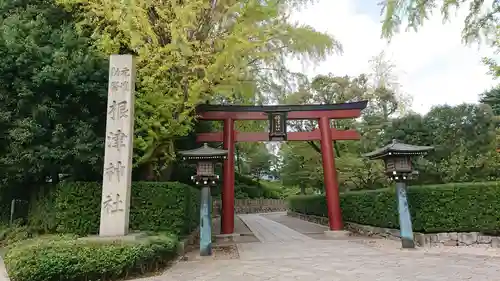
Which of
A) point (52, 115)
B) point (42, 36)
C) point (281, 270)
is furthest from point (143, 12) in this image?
point (281, 270)

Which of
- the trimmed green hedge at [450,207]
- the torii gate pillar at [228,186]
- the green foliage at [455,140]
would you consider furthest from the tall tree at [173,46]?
the green foliage at [455,140]

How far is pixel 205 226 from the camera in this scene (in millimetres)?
9453

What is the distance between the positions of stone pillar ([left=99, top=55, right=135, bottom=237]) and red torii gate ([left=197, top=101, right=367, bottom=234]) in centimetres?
497

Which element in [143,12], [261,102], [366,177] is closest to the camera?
[143,12]

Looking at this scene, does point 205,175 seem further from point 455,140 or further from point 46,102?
point 455,140

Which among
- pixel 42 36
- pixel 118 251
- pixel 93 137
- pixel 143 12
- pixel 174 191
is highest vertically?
pixel 143 12

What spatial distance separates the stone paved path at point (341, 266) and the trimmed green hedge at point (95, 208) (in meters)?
1.63

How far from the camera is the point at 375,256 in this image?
8219mm

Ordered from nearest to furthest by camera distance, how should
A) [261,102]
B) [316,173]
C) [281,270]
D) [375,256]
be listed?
[281,270] → [375,256] → [261,102] → [316,173]

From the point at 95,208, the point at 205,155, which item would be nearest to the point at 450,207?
the point at 205,155

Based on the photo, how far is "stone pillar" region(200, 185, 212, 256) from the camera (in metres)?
9.30

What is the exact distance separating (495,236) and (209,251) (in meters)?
7.38

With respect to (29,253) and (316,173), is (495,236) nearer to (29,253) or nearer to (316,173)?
(29,253)

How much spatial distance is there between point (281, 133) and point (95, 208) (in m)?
7.13
